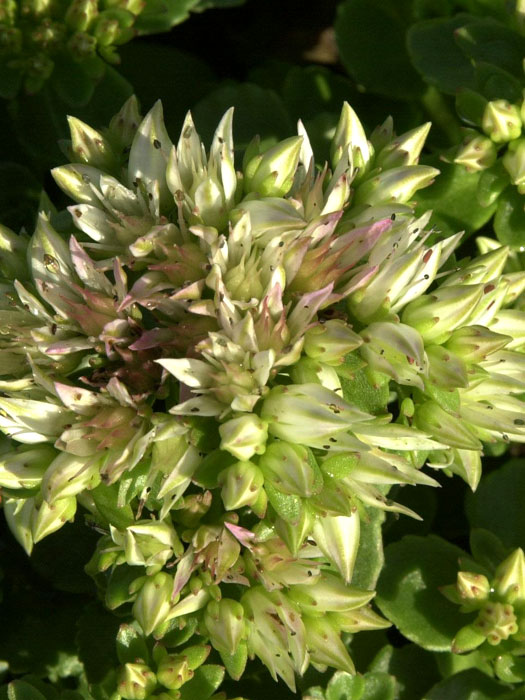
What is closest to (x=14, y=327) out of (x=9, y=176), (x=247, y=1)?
(x=9, y=176)

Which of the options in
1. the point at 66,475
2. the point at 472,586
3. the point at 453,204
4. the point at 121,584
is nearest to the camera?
the point at 66,475

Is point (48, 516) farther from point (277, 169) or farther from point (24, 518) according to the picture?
point (277, 169)

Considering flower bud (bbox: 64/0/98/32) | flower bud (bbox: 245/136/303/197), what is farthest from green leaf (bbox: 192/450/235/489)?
flower bud (bbox: 64/0/98/32)

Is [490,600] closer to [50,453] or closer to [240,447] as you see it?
[240,447]

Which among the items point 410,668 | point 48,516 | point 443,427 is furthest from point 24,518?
point 410,668

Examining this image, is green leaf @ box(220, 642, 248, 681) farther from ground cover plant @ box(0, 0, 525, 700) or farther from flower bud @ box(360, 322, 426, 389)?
flower bud @ box(360, 322, 426, 389)

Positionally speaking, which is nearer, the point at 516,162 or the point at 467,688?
the point at 516,162

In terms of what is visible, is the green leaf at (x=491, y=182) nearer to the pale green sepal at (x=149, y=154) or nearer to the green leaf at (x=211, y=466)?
the pale green sepal at (x=149, y=154)
